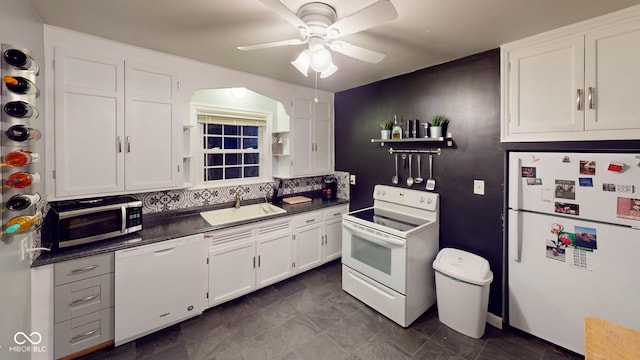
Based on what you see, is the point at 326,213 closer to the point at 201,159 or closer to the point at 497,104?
the point at 201,159

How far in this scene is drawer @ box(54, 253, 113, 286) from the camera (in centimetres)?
179

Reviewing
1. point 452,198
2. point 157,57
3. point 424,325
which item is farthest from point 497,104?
point 157,57

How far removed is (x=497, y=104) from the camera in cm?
224

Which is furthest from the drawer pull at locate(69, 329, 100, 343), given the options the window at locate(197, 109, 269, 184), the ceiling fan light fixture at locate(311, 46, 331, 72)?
the ceiling fan light fixture at locate(311, 46, 331, 72)

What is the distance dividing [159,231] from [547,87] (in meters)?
3.36

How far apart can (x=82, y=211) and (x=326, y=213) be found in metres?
2.37

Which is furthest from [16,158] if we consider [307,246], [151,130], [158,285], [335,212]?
[335,212]

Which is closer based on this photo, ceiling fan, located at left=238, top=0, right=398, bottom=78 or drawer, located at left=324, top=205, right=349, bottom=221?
ceiling fan, located at left=238, top=0, right=398, bottom=78

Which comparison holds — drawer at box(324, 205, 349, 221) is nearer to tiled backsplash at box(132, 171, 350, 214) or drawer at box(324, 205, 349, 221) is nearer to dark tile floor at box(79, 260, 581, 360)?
tiled backsplash at box(132, 171, 350, 214)

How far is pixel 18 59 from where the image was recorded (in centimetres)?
128

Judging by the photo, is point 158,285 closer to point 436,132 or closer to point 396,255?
point 396,255

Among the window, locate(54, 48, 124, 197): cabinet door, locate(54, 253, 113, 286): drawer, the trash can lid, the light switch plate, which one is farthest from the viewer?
the window

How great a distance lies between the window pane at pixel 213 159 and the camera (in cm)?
316

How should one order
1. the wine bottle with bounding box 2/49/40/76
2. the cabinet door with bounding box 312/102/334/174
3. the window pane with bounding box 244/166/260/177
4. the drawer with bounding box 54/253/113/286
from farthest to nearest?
1. the cabinet door with bounding box 312/102/334/174
2. the window pane with bounding box 244/166/260/177
3. the drawer with bounding box 54/253/113/286
4. the wine bottle with bounding box 2/49/40/76
